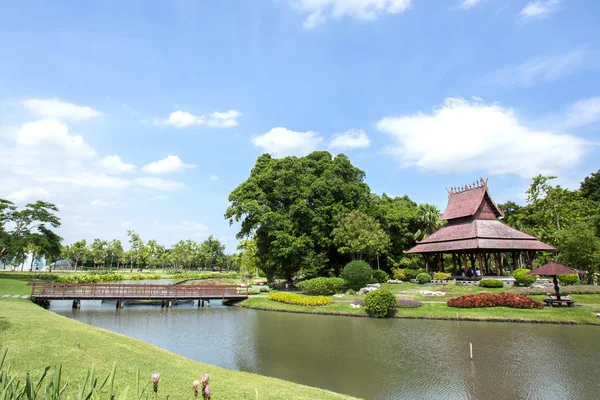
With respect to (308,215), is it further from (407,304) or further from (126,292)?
(126,292)

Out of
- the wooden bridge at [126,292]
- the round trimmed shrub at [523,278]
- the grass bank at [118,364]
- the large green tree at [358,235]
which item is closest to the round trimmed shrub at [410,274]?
A: the large green tree at [358,235]

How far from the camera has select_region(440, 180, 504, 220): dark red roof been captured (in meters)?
37.7

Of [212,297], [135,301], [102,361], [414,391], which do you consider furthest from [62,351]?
[135,301]

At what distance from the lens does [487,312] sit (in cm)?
2316

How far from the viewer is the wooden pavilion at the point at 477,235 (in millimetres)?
33594

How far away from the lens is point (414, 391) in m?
11.0

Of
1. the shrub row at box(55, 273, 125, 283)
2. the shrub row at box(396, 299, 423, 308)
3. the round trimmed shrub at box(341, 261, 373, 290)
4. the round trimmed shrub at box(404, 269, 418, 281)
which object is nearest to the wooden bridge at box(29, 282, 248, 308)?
the round trimmed shrub at box(341, 261, 373, 290)

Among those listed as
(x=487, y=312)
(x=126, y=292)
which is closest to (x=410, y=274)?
(x=487, y=312)

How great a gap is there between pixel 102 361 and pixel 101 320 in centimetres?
1677

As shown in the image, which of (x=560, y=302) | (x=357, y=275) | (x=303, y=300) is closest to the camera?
(x=560, y=302)

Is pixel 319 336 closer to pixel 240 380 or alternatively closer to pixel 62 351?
pixel 240 380

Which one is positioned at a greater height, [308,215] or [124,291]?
[308,215]

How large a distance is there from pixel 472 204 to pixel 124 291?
36047 millimetres

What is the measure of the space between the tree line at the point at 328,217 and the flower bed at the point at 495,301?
39.3 ft
